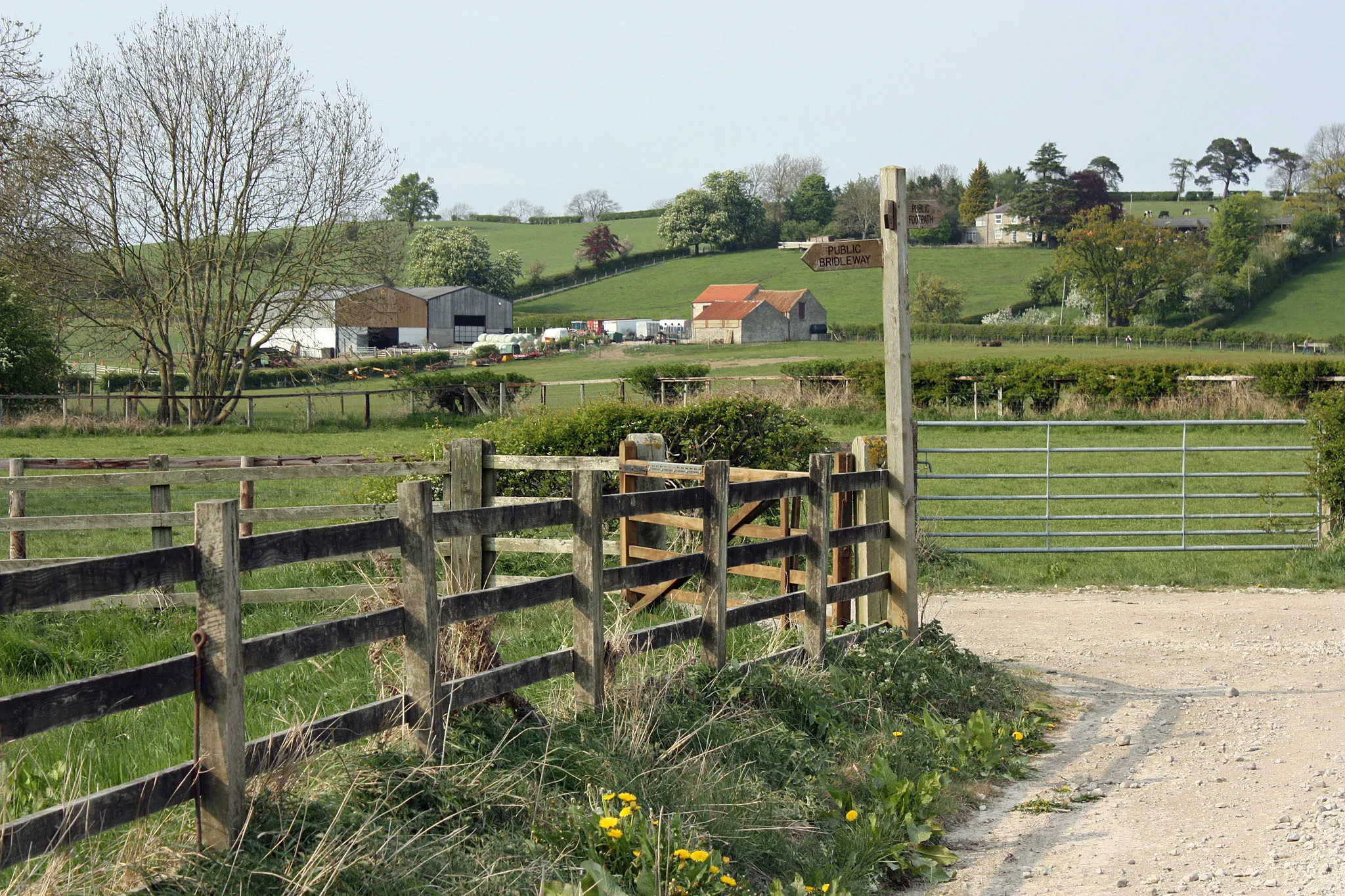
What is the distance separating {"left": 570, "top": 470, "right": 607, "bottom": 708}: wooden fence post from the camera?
17.1ft

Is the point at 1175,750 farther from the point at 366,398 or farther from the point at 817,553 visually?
the point at 366,398

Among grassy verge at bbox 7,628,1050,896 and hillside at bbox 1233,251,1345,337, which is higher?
hillside at bbox 1233,251,1345,337

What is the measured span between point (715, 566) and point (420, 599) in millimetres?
2258

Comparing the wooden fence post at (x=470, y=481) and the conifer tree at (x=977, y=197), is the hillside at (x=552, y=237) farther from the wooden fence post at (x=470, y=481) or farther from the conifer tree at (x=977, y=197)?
the wooden fence post at (x=470, y=481)

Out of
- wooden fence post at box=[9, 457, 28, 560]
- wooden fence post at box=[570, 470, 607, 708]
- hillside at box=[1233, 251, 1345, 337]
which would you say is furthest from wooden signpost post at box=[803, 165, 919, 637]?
hillside at box=[1233, 251, 1345, 337]

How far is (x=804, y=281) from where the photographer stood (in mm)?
107938

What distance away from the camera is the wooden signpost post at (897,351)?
7.82m

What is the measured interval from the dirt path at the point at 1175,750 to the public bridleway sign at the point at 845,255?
3385 millimetres

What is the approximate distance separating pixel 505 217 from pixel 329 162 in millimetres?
130103

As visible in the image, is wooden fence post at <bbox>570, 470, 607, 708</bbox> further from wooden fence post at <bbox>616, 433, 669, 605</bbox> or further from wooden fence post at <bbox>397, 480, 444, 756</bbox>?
wooden fence post at <bbox>616, 433, 669, 605</bbox>

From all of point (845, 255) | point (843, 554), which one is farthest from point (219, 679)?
point (843, 554)

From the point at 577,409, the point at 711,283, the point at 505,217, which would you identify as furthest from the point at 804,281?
the point at 577,409

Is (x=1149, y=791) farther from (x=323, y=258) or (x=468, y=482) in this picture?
(x=323, y=258)

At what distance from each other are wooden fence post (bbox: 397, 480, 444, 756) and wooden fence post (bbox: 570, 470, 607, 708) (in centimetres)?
96
